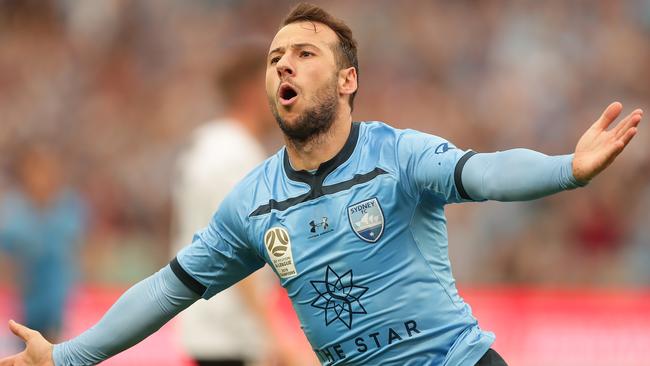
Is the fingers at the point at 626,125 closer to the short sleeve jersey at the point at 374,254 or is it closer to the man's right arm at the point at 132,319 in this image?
the short sleeve jersey at the point at 374,254

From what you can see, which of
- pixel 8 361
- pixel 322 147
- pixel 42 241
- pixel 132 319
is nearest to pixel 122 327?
pixel 132 319

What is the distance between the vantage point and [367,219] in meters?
4.27

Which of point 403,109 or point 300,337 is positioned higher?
point 403,109

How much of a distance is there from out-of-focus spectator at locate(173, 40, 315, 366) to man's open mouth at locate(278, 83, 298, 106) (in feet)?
6.53

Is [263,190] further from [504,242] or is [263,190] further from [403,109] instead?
[403,109]

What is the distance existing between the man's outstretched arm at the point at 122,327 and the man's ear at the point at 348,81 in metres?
A: 1.01

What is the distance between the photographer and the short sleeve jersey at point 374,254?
14.0ft

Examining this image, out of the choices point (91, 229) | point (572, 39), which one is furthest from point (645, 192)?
point (91, 229)

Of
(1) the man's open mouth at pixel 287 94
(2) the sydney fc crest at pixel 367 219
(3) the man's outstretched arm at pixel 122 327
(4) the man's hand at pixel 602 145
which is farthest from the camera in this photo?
(3) the man's outstretched arm at pixel 122 327

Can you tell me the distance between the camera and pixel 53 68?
1566cm

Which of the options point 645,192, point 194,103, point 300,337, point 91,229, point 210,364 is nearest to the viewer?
point 210,364

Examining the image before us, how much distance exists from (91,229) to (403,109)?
4.07 m

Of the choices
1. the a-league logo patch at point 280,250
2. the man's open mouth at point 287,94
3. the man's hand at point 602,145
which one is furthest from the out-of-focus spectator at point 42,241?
the man's hand at point 602,145

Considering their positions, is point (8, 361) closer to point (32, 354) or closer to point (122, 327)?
point (32, 354)
